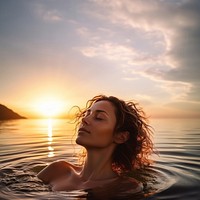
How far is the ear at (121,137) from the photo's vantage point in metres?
5.21

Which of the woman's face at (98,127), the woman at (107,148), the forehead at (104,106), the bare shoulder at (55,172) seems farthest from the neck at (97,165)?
the forehead at (104,106)

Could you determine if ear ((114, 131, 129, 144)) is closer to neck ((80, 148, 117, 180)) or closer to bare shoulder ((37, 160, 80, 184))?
neck ((80, 148, 117, 180))

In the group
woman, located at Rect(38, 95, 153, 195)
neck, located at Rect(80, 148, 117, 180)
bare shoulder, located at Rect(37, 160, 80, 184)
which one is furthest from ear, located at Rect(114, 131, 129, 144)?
bare shoulder, located at Rect(37, 160, 80, 184)

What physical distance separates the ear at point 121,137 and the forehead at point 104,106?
0.43 meters

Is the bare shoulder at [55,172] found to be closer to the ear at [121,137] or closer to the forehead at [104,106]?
the ear at [121,137]

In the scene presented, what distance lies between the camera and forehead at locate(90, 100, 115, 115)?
16.7 feet

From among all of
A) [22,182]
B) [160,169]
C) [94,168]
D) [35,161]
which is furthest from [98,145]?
[35,161]

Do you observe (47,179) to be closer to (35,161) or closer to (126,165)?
(126,165)

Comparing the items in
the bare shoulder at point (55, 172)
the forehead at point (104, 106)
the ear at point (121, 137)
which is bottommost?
the bare shoulder at point (55, 172)

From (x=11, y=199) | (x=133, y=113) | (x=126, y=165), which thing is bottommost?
(x=11, y=199)

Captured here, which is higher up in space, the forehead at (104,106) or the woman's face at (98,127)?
the forehead at (104,106)

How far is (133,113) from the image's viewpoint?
18.5 ft

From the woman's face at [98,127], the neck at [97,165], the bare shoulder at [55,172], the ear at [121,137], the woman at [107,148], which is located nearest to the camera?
the woman's face at [98,127]

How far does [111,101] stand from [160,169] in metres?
2.88
